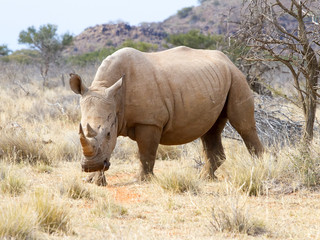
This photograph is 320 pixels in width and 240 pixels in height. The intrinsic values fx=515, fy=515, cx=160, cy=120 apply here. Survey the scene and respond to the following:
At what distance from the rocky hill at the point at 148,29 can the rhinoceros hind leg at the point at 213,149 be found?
44534 millimetres

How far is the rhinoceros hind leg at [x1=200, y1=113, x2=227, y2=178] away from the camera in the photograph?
759 centimetres

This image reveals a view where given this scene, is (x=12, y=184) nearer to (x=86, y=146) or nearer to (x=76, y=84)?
(x=86, y=146)

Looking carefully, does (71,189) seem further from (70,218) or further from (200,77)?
(200,77)

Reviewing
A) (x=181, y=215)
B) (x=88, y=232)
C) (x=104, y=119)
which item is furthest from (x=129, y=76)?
(x=88, y=232)

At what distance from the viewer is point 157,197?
5.78 metres

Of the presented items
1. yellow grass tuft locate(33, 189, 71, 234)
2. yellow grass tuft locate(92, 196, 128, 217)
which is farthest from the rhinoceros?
yellow grass tuft locate(33, 189, 71, 234)

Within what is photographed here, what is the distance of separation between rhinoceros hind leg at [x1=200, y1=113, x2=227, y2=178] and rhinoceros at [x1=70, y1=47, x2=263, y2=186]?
0.05 ft

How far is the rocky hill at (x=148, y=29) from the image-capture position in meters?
54.6

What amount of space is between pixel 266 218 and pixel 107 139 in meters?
2.28

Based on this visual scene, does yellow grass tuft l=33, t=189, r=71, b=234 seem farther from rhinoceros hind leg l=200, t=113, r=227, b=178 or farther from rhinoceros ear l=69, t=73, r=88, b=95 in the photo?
rhinoceros hind leg l=200, t=113, r=227, b=178

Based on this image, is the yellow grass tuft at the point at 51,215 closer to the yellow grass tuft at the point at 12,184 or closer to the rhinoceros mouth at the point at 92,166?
the yellow grass tuft at the point at 12,184

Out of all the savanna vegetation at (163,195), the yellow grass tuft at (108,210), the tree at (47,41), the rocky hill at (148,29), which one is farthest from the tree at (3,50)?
the yellow grass tuft at (108,210)

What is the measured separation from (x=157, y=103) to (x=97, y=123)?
988mm

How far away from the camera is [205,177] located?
737 centimetres
